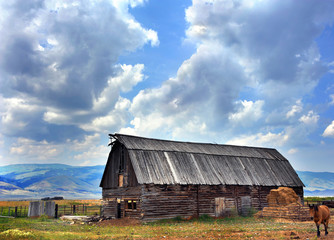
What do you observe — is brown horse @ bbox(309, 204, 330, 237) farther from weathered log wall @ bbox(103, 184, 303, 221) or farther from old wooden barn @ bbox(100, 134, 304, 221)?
weathered log wall @ bbox(103, 184, 303, 221)

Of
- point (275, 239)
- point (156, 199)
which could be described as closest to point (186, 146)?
point (156, 199)

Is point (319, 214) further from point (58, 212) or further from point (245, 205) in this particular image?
point (58, 212)

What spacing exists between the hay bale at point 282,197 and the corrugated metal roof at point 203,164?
3182 millimetres

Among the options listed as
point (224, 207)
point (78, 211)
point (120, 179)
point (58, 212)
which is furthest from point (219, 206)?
point (78, 211)

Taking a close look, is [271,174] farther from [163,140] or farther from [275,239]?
[275,239]

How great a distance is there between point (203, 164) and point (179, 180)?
548 cm

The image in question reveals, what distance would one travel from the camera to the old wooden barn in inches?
1258

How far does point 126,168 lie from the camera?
34.4m

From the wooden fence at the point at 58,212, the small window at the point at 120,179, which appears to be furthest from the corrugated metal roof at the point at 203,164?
the wooden fence at the point at 58,212

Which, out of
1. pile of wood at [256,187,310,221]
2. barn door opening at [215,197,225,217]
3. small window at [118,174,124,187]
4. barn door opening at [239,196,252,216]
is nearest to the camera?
pile of wood at [256,187,310,221]

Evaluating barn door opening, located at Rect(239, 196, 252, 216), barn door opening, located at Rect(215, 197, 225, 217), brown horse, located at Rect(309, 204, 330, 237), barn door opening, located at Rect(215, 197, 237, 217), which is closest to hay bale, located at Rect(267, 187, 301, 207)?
barn door opening, located at Rect(239, 196, 252, 216)

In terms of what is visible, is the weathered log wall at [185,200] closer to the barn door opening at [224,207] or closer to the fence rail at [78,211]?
the barn door opening at [224,207]

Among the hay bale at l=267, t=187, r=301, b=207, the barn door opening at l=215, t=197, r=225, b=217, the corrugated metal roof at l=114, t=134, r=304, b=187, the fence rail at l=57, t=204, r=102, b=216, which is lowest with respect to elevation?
the fence rail at l=57, t=204, r=102, b=216

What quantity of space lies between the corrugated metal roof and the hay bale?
3182mm
